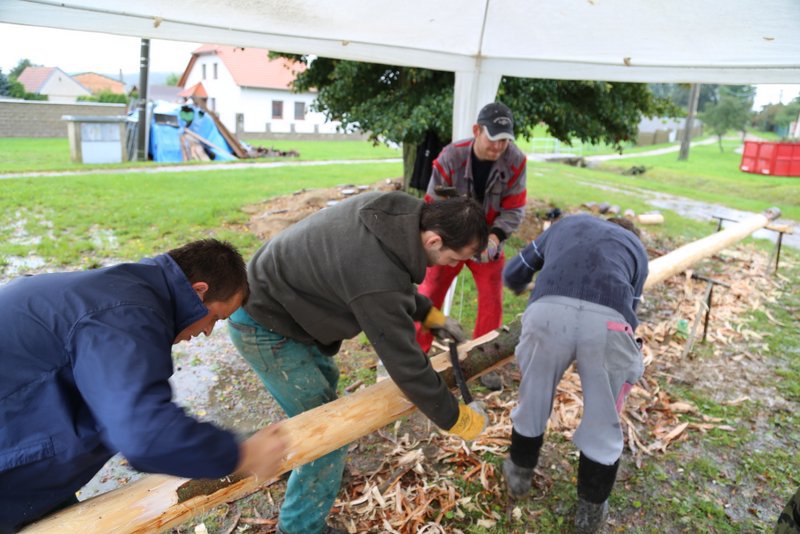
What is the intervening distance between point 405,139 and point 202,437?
5.80m

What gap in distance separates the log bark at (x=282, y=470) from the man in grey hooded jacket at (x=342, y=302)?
27cm

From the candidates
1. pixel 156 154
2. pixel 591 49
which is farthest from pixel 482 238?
pixel 156 154

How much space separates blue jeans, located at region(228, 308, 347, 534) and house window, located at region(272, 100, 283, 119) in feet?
126

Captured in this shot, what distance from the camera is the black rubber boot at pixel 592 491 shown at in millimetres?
2691

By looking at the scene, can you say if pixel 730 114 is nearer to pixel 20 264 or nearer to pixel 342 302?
pixel 20 264

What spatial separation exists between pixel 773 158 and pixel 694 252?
20095 millimetres

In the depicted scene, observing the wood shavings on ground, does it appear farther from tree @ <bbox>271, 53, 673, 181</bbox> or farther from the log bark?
tree @ <bbox>271, 53, 673, 181</bbox>

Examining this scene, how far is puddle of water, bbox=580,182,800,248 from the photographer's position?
10758 millimetres

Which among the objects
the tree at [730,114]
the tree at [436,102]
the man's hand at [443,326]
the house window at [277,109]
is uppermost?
the tree at [730,114]

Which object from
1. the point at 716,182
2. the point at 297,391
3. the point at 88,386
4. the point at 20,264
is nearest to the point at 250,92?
the point at 716,182

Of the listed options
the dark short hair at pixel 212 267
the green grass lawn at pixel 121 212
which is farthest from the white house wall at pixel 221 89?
the dark short hair at pixel 212 267

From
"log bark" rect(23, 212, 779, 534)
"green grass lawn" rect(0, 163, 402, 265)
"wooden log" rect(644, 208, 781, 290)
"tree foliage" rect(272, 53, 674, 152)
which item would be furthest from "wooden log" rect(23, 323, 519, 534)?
"green grass lawn" rect(0, 163, 402, 265)

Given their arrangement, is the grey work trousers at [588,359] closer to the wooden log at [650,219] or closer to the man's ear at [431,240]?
the man's ear at [431,240]

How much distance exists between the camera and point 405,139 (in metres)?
6.76
